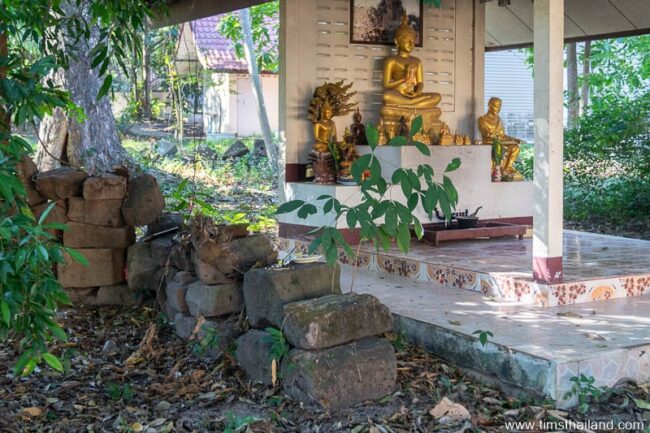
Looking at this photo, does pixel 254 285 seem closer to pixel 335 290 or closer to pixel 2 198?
pixel 335 290

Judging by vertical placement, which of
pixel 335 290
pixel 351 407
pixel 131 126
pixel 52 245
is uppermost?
pixel 131 126

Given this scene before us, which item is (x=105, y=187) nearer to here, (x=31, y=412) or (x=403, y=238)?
(x=31, y=412)

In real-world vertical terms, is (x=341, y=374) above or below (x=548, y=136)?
below

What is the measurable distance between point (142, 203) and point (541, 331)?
3.43 metres

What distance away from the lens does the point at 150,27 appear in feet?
34.5

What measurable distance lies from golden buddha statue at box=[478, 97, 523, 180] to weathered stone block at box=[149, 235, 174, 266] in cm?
417

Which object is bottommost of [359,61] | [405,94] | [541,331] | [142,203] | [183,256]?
[541,331]

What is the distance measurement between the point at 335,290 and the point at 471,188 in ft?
13.1

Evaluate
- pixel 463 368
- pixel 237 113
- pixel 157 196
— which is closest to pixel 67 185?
pixel 157 196

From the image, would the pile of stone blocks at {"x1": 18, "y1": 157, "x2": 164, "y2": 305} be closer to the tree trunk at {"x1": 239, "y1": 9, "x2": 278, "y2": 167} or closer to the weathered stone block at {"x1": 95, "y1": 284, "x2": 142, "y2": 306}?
the weathered stone block at {"x1": 95, "y1": 284, "x2": 142, "y2": 306}

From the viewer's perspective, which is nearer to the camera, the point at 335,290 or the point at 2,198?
the point at 2,198

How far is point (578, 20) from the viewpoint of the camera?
32.9ft

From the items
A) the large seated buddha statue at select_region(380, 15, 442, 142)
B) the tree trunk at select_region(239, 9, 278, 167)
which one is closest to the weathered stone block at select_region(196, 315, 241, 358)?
the large seated buddha statue at select_region(380, 15, 442, 142)

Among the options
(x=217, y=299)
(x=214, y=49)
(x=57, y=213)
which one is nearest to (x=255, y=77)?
(x=214, y=49)
